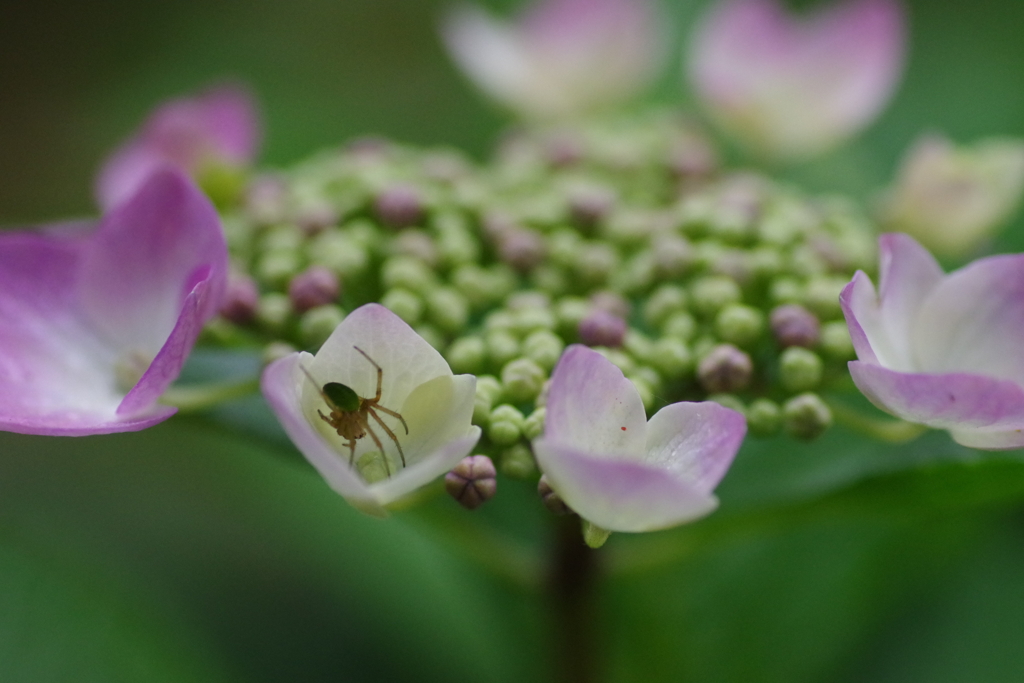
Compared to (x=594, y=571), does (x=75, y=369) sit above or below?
above

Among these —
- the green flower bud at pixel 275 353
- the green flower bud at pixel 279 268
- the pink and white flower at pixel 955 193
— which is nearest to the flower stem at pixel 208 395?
the green flower bud at pixel 275 353

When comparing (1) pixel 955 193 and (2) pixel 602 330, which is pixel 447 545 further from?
(1) pixel 955 193

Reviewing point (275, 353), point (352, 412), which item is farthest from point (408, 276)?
point (352, 412)

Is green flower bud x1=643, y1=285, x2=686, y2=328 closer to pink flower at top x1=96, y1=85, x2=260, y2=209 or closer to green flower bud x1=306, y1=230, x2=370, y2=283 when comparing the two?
green flower bud x1=306, y1=230, x2=370, y2=283

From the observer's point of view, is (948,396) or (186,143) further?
(186,143)

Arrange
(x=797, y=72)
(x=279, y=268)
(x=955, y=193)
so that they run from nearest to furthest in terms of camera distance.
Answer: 1. (x=279, y=268)
2. (x=955, y=193)
3. (x=797, y=72)

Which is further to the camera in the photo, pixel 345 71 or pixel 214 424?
pixel 345 71

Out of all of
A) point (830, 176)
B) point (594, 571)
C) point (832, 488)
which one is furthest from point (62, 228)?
point (830, 176)

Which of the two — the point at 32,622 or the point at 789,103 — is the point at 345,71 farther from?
the point at 32,622
